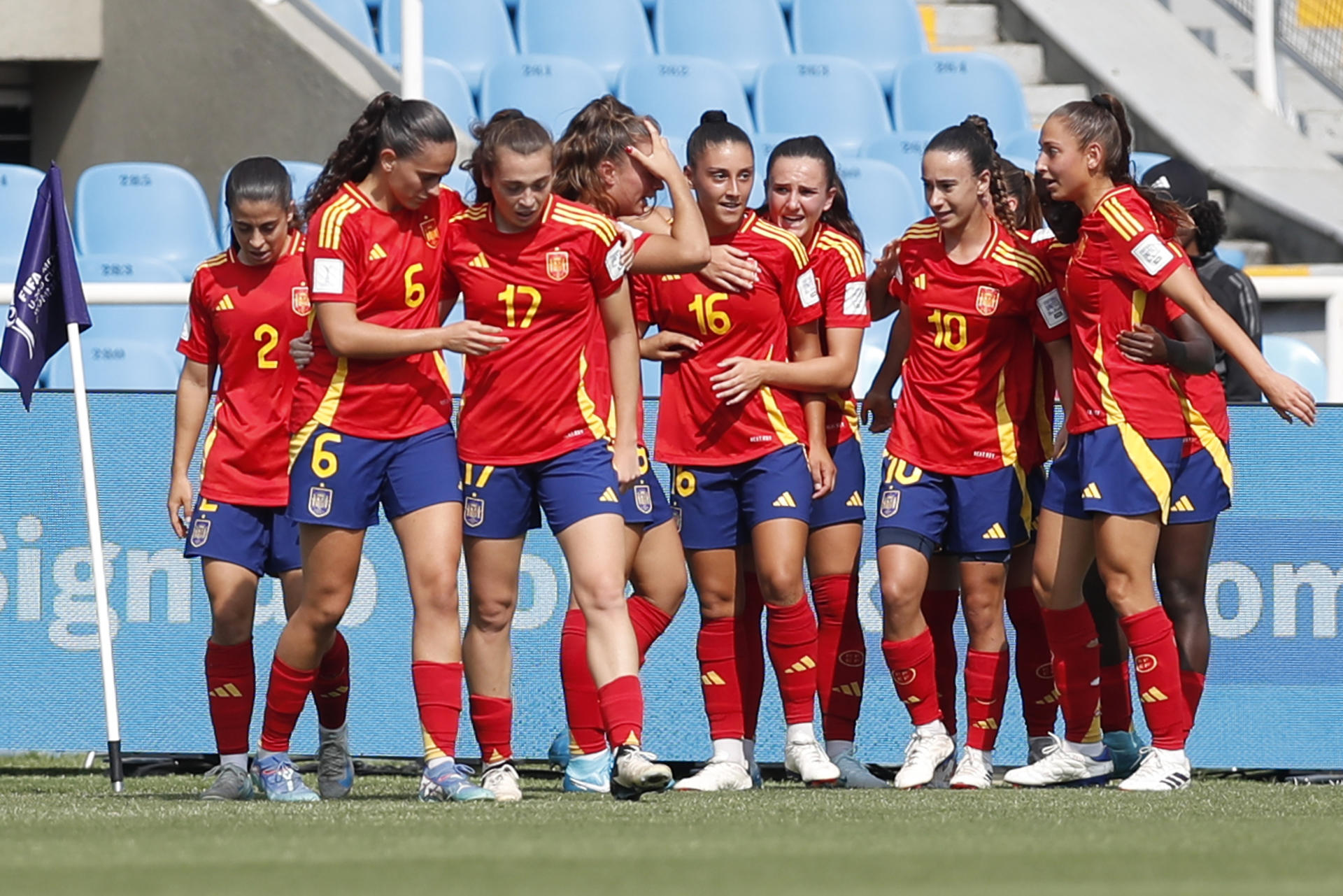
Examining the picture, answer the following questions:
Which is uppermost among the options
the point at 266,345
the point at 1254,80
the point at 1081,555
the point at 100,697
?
the point at 1254,80

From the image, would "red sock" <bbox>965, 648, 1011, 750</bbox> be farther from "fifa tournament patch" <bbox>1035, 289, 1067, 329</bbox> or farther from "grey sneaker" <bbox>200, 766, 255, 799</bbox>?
"grey sneaker" <bbox>200, 766, 255, 799</bbox>

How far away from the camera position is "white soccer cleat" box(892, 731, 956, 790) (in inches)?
242

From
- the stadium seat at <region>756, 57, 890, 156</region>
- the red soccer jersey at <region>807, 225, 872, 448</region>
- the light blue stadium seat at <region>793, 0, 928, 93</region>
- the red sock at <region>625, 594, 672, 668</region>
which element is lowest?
the red sock at <region>625, 594, 672, 668</region>

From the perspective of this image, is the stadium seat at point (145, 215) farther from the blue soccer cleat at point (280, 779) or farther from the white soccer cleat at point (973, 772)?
the white soccer cleat at point (973, 772)

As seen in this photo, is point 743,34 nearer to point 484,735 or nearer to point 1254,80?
point 1254,80

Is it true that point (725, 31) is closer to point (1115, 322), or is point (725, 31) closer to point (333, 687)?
point (1115, 322)

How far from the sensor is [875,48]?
40.4ft

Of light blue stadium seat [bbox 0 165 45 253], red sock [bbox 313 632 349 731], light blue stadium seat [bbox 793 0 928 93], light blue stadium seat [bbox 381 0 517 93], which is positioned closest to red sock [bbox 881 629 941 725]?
red sock [bbox 313 632 349 731]

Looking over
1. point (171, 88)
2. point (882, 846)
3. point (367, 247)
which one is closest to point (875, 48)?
point (171, 88)

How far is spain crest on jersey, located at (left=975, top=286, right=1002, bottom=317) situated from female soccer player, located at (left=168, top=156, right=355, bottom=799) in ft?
6.56

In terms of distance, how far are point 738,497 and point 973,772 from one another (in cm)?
111

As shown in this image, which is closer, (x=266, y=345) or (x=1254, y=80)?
(x=266, y=345)

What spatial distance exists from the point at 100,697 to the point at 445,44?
5.60 metres

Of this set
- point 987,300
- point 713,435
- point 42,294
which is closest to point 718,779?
point 713,435
